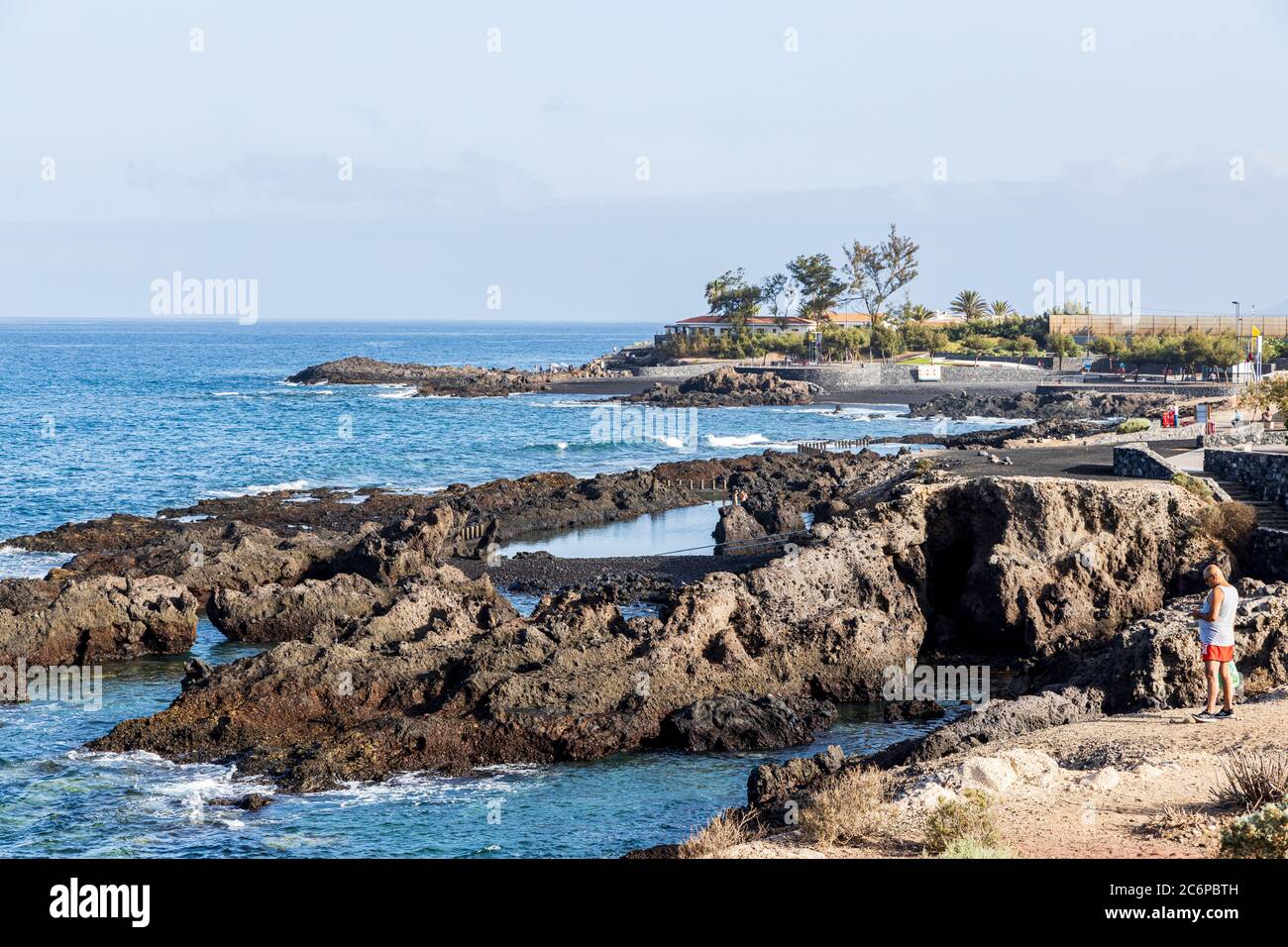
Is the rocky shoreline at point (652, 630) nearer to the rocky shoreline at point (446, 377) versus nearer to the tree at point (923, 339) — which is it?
the rocky shoreline at point (446, 377)

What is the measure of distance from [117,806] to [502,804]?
15.1 feet

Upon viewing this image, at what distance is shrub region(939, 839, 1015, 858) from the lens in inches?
413

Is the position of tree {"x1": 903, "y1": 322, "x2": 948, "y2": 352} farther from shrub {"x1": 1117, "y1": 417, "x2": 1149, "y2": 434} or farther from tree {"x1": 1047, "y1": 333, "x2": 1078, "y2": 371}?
shrub {"x1": 1117, "y1": 417, "x2": 1149, "y2": 434}

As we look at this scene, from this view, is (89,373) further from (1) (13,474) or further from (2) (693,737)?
(2) (693,737)

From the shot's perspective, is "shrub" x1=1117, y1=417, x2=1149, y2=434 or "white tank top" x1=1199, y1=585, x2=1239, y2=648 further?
"shrub" x1=1117, y1=417, x2=1149, y2=434

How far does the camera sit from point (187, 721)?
18.8 metres

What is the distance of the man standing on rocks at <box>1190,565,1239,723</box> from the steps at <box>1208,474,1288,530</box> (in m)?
11.3

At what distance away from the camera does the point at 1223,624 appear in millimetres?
14789

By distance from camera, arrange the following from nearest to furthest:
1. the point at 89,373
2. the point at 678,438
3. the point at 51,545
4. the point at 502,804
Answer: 1. the point at 502,804
2. the point at 51,545
3. the point at 678,438
4. the point at 89,373

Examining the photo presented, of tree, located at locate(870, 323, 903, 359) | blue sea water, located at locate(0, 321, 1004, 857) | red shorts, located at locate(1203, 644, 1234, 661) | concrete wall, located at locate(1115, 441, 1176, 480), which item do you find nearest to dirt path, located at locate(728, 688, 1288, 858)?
red shorts, located at locate(1203, 644, 1234, 661)

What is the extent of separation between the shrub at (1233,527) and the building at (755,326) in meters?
104

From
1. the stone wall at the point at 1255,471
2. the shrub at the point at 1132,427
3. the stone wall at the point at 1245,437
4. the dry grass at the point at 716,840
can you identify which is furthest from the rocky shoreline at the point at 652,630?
the shrub at the point at 1132,427
